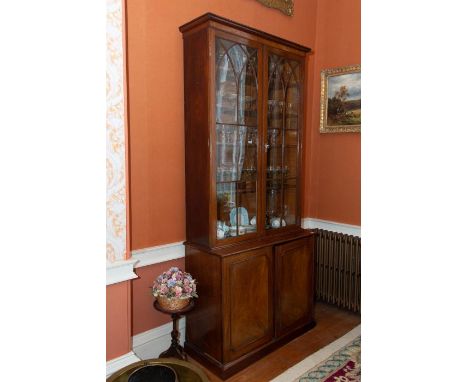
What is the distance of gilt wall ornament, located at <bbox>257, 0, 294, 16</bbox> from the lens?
10.4 feet

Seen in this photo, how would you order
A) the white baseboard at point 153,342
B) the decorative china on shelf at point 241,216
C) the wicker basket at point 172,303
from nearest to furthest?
the wicker basket at point 172,303 < the white baseboard at point 153,342 < the decorative china on shelf at point 241,216

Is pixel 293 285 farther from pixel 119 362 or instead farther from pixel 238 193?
pixel 119 362

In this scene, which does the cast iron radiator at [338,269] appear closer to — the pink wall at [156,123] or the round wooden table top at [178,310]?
the pink wall at [156,123]

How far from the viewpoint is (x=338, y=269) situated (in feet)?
11.3

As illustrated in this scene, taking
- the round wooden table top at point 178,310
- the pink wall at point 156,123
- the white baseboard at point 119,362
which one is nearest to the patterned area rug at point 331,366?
the round wooden table top at point 178,310

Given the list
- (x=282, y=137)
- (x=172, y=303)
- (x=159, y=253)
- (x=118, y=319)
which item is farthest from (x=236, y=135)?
(x=118, y=319)

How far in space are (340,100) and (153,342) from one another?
2.70 meters

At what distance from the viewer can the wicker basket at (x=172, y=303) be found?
7.34 ft

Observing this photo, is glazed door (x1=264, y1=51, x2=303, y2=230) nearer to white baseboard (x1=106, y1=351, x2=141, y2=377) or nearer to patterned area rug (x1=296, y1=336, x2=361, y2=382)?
patterned area rug (x1=296, y1=336, x2=361, y2=382)

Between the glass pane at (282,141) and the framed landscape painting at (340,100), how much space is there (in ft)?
2.20
